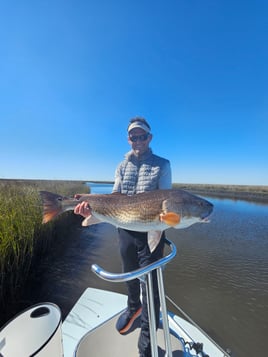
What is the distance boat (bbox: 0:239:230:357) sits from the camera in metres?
1.39

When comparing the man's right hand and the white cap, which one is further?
the man's right hand

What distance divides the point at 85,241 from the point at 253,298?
282 inches

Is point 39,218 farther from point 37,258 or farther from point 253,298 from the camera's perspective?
point 253,298

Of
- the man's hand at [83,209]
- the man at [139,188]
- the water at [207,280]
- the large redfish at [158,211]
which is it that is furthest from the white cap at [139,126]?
the water at [207,280]

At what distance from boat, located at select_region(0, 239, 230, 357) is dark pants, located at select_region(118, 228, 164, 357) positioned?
0.53ft

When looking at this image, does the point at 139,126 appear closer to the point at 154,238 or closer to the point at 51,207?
the point at 154,238

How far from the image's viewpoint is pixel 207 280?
227 inches

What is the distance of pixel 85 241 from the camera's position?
8742 mm

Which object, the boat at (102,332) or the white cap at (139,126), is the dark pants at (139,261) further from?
the white cap at (139,126)

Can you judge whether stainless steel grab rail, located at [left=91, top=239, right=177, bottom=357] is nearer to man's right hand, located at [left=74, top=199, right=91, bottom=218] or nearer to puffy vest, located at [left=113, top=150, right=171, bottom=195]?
puffy vest, located at [left=113, top=150, right=171, bottom=195]

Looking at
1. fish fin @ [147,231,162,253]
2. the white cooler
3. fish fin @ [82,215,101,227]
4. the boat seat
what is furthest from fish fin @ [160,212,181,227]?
the boat seat

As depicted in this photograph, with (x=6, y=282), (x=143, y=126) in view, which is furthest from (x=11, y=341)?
(x=6, y=282)

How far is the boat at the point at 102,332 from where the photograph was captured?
4.57 ft

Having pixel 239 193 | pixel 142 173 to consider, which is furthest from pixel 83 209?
pixel 239 193
